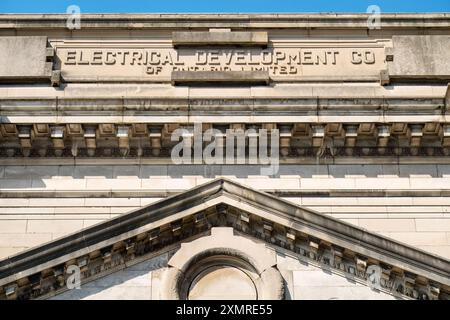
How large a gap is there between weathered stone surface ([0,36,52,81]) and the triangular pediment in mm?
7262

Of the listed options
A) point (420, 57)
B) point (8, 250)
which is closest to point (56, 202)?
point (8, 250)

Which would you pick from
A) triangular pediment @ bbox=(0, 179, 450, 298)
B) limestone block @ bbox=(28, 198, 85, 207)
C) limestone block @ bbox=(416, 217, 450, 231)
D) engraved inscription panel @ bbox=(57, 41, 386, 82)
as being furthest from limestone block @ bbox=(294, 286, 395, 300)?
engraved inscription panel @ bbox=(57, 41, 386, 82)

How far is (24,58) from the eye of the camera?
3212cm

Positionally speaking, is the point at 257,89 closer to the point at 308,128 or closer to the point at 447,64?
the point at 308,128

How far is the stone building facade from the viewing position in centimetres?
2592

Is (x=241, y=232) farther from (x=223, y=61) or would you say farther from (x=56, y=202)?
(x=223, y=61)

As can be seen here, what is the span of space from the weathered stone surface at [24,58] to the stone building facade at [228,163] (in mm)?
43

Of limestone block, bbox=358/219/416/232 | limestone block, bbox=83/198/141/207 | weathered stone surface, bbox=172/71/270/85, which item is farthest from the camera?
weathered stone surface, bbox=172/71/270/85

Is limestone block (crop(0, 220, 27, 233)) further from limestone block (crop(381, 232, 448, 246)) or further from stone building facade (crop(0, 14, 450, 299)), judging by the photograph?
limestone block (crop(381, 232, 448, 246))

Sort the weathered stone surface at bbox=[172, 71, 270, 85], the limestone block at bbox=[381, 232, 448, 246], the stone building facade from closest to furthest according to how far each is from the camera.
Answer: the stone building facade, the limestone block at bbox=[381, 232, 448, 246], the weathered stone surface at bbox=[172, 71, 270, 85]

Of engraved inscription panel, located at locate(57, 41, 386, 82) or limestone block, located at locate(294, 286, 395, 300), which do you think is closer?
limestone block, located at locate(294, 286, 395, 300)

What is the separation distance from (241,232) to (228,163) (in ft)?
13.1

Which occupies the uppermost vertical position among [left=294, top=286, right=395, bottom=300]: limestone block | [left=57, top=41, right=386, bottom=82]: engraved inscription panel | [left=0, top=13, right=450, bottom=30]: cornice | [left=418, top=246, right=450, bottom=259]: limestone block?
[left=0, top=13, right=450, bottom=30]: cornice
